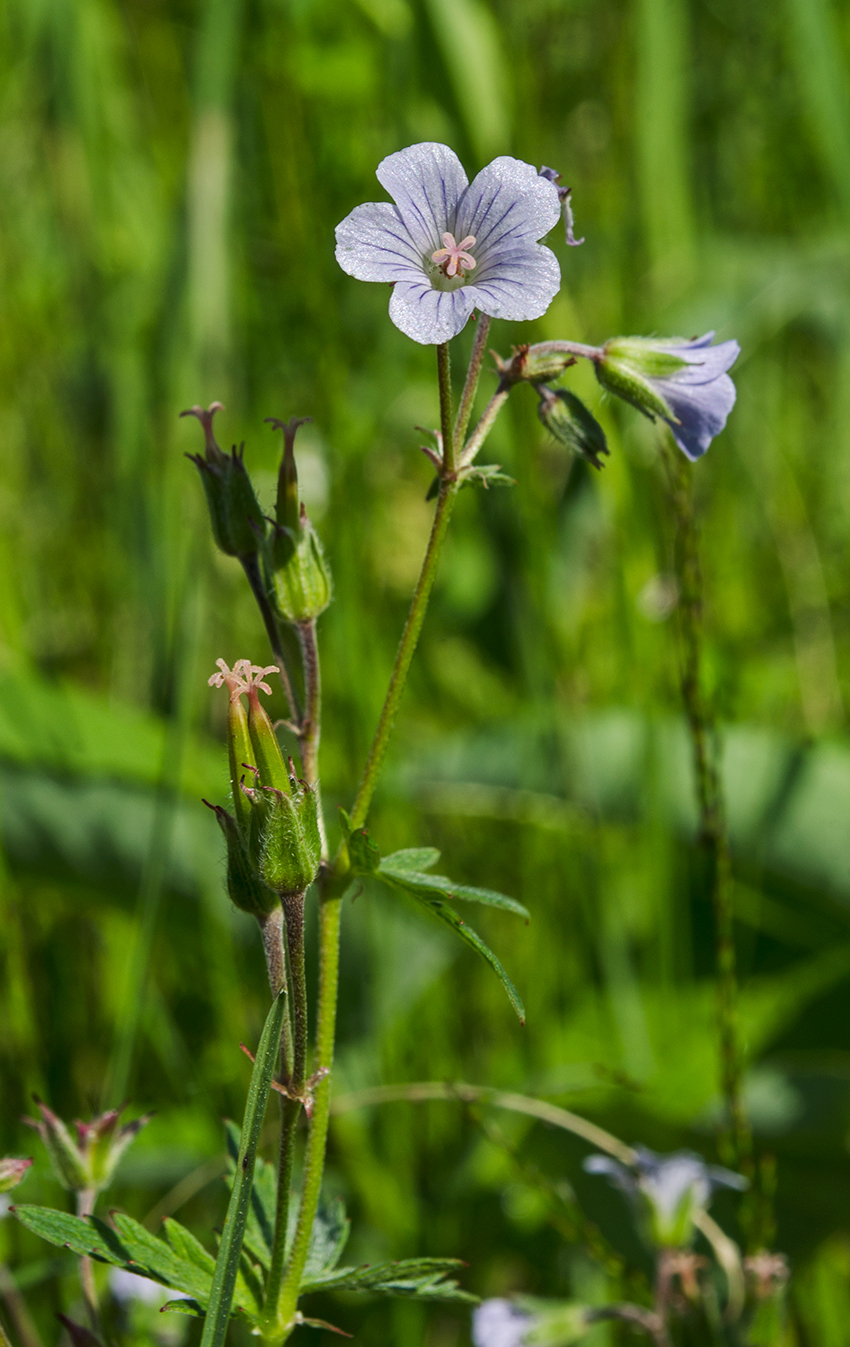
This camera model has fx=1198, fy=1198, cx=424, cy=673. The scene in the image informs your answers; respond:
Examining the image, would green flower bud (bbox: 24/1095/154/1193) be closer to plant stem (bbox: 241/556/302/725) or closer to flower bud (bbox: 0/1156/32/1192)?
flower bud (bbox: 0/1156/32/1192)

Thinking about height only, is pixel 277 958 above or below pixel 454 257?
below

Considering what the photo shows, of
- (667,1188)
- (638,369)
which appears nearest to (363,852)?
(638,369)

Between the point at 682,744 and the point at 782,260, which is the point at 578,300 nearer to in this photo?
the point at 782,260

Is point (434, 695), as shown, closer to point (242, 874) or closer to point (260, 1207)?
point (260, 1207)

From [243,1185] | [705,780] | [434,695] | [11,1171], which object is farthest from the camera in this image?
[434,695]

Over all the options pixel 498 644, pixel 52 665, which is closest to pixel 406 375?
pixel 498 644

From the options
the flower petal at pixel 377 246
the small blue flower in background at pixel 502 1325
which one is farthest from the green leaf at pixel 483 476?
the small blue flower in background at pixel 502 1325
